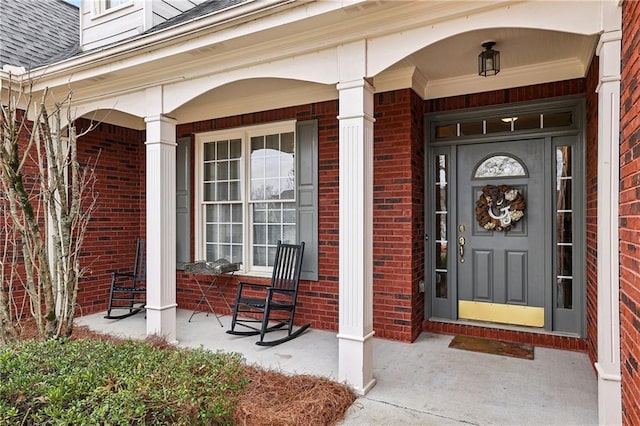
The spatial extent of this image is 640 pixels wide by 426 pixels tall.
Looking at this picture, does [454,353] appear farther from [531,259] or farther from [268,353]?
[268,353]

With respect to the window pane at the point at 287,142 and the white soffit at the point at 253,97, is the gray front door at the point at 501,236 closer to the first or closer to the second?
the white soffit at the point at 253,97

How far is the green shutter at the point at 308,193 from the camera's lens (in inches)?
179

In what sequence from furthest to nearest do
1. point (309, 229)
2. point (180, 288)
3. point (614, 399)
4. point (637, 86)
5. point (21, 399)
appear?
1. point (180, 288)
2. point (309, 229)
3. point (614, 399)
4. point (637, 86)
5. point (21, 399)

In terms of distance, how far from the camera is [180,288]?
558cm

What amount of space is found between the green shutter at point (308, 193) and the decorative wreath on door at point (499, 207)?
70.8 inches

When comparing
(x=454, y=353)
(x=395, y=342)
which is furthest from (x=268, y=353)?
(x=454, y=353)

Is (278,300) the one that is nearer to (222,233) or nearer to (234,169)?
(222,233)

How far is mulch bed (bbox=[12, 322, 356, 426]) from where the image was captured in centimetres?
244

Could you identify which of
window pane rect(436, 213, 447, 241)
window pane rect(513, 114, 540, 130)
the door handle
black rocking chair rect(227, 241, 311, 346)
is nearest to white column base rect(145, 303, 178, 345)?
black rocking chair rect(227, 241, 311, 346)

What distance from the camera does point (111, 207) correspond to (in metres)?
5.65

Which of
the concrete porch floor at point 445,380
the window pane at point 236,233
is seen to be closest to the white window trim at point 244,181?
the window pane at point 236,233

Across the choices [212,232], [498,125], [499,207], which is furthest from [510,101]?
[212,232]

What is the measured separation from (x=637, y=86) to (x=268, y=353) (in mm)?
3373

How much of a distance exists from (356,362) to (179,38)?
312 cm
